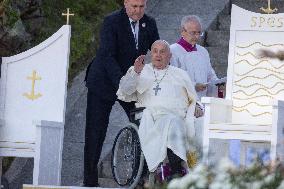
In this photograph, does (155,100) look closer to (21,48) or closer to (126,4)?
(126,4)

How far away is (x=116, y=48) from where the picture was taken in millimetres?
10180

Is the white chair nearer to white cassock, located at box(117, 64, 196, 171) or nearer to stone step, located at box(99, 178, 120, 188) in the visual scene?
white cassock, located at box(117, 64, 196, 171)

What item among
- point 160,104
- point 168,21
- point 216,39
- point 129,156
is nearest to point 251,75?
point 160,104

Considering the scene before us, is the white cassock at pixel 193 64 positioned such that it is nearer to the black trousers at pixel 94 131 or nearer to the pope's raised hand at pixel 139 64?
the black trousers at pixel 94 131

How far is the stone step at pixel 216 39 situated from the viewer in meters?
13.3

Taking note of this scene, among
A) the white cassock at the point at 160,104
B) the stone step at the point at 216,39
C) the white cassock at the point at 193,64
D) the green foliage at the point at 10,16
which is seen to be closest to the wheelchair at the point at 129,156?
the white cassock at the point at 160,104

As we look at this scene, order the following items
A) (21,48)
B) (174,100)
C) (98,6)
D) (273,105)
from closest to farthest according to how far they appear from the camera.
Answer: (273,105) < (174,100) < (21,48) < (98,6)

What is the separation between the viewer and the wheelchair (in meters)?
9.65

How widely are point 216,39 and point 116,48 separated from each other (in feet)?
10.8

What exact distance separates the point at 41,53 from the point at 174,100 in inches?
47.6

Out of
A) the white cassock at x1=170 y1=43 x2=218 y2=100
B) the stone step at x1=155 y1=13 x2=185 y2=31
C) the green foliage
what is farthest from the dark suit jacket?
the stone step at x1=155 y1=13 x2=185 y2=31

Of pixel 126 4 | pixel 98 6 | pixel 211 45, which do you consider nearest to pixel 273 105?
pixel 126 4

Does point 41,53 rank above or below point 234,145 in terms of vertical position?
above

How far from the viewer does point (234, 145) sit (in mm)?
9859
